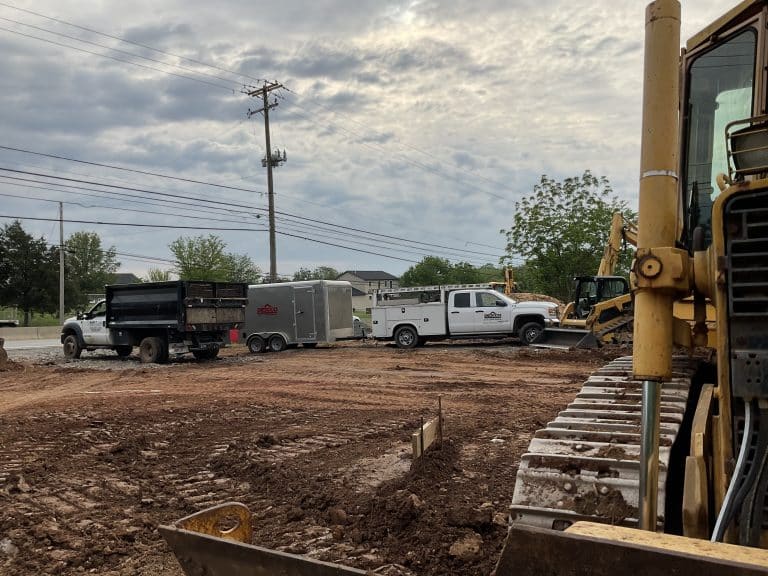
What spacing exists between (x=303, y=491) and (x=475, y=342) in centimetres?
1980

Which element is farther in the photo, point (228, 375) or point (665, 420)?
point (228, 375)

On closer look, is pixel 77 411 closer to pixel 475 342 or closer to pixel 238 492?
pixel 238 492

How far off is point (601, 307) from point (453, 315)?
21.1 feet

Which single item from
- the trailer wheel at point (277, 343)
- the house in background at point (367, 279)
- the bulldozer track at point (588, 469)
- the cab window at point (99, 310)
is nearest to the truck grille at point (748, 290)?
the bulldozer track at point (588, 469)

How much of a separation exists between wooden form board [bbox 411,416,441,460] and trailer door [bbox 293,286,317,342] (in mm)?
17564

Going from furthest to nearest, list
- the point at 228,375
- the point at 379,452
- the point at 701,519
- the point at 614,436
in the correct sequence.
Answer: the point at 228,375 → the point at 379,452 → the point at 614,436 → the point at 701,519

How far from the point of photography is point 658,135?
8.55 feet

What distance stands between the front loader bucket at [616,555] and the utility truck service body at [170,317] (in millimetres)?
18421

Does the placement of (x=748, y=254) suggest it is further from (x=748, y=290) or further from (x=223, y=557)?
(x=223, y=557)

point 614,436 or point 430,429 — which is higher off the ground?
point 614,436

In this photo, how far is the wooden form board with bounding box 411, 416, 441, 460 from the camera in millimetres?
5941

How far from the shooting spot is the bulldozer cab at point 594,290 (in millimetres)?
19469

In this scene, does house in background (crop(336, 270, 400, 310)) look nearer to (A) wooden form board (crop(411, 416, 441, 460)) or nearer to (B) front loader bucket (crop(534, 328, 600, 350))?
(B) front loader bucket (crop(534, 328, 600, 350))

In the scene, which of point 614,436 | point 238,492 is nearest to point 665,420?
point 614,436
